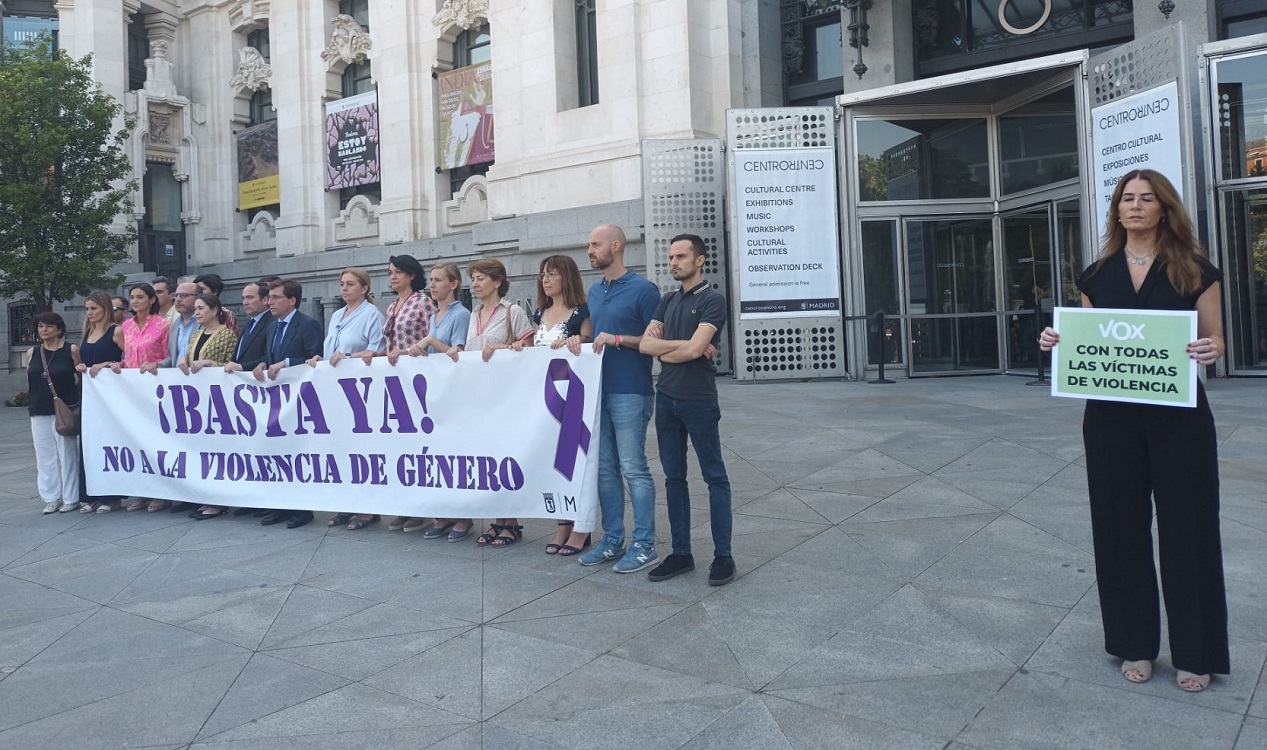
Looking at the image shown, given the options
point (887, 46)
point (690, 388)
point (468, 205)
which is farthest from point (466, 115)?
point (690, 388)

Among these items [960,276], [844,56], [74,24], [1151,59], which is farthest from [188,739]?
[74,24]

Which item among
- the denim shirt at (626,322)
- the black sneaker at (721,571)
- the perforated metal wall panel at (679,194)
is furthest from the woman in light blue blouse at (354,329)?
the perforated metal wall panel at (679,194)

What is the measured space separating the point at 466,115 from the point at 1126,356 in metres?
20.8

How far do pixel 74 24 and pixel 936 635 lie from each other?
3110cm

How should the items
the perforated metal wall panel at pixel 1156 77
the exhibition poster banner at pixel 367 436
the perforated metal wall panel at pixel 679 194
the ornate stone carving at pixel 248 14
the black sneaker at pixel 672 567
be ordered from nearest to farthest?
the black sneaker at pixel 672 567 < the exhibition poster banner at pixel 367 436 < the perforated metal wall panel at pixel 1156 77 < the perforated metal wall panel at pixel 679 194 < the ornate stone carving at pixel 248 14

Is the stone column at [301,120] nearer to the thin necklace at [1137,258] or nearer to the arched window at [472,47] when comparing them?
the arched window at [472,47]

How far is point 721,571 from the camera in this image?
17.6 feet

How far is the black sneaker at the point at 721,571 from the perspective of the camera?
537 centimetres

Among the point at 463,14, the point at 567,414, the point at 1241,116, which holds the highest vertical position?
the point at 463,14

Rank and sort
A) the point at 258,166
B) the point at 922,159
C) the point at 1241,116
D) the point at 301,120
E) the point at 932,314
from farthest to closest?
the point at 258,166 → the point at 301,120 → the point at 922,159 → the point at 932,314 → the point at 1241,116

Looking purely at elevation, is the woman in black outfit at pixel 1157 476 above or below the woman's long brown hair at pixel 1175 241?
below

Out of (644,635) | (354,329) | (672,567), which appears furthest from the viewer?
(354,329)

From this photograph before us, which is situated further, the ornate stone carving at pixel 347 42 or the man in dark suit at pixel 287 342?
the ornate stone carving at pixel 347 42

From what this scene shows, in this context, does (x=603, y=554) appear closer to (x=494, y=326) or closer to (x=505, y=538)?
(x=505, y=538)
